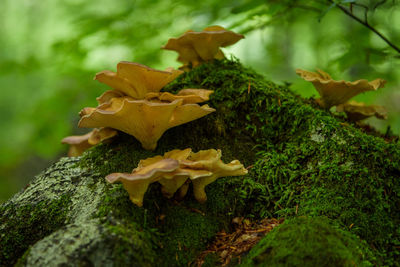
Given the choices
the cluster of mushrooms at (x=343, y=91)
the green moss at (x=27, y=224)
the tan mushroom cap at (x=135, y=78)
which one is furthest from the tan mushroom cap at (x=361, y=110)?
the green moss at (x=27, y=224)

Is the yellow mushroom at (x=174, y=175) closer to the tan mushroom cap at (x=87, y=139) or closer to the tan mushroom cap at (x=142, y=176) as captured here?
the tan mushroom cap at (x=142, y=176)

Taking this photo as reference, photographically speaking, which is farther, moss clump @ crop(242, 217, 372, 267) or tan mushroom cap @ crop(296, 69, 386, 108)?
tan mushroom cap @ crop(296, 69, 386, 108)

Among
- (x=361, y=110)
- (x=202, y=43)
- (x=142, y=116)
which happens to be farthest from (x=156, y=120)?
(x=361, y=110)

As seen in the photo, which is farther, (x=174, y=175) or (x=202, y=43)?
(x=202, y=43)

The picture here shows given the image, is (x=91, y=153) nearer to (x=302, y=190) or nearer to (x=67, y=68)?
(x=302, y=190)

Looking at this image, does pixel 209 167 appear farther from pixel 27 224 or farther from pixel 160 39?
pixel 160 39

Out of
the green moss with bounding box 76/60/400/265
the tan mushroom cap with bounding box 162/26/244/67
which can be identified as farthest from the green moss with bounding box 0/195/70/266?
the tan mushroom cap with bounding box 162/26/244/67

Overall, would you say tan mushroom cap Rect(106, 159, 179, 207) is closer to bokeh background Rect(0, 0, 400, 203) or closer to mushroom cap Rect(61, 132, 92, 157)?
mushroom cap Rect(61, 132, 92, 157)
